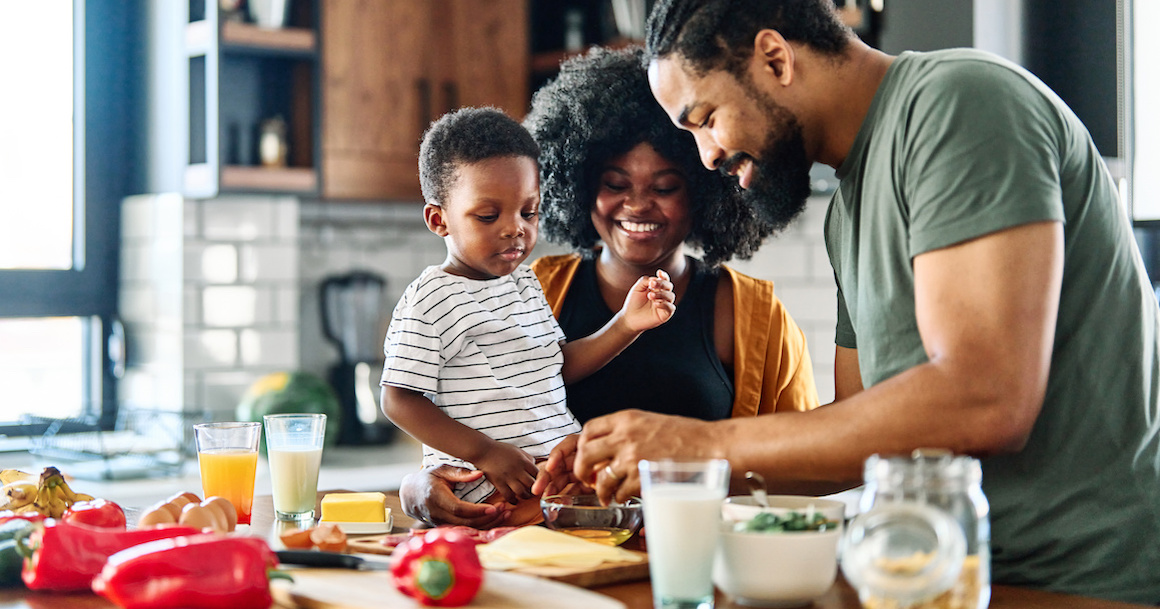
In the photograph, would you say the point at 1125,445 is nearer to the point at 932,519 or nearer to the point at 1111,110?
the point at 932,519

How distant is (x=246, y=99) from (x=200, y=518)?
7.78ft

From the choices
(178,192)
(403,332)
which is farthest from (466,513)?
(178,192)

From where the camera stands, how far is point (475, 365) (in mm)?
1668

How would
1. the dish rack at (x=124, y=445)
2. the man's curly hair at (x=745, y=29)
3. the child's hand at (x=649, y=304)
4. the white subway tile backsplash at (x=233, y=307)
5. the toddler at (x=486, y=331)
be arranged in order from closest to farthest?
the man's curly hair at (x=745, y=29) → the toddler at (x=486, y=331) → the child's hand at (x=649, y=304) → the dish rack at (x=124, y=445) → the white subway tile backsplash at (x=233, y=307)

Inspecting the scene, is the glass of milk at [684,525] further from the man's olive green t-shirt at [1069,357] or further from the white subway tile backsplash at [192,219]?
the white subway tile backsplash at [192,219]

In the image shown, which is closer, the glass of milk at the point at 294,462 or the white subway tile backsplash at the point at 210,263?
the glass of milk at the point at 294,462

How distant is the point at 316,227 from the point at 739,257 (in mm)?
2059

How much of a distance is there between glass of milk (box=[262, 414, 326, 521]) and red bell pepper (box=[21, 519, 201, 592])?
30 centimetres

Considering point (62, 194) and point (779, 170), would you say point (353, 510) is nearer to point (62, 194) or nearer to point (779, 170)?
point (779, 170)

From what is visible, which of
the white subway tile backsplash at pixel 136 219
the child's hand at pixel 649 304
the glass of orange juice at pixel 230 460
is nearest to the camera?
the glass of orange juice at pixel 230 460

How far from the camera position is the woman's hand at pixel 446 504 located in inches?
59.9

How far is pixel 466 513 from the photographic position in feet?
4.98

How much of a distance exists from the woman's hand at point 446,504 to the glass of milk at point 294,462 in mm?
144

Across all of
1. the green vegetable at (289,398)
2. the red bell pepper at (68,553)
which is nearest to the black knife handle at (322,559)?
the red bell pepper at (68,553)
